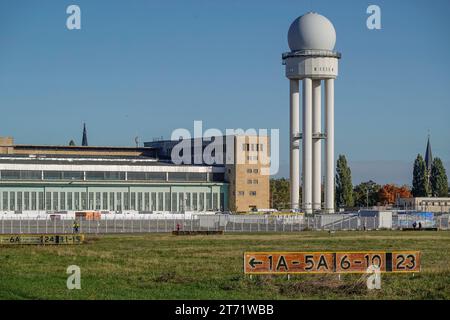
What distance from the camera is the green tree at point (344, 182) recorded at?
584ft

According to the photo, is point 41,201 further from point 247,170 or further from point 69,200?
point 247,170

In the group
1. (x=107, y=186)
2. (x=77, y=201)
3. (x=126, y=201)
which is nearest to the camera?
(x=77, y=201)

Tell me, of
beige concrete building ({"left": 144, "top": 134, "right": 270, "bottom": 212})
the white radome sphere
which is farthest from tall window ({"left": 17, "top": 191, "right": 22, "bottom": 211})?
the white radome sphere

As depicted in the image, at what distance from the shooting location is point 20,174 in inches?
5463

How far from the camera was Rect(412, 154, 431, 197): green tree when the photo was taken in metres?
195

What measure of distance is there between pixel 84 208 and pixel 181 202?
1556 cm

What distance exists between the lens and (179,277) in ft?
146

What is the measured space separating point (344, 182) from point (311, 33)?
2022 inches

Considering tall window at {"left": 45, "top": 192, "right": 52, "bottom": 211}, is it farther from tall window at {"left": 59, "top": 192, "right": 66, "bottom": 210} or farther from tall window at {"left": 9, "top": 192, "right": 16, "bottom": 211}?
tall window at {"left": 9, "top": 192, "right": 16, "bottom": 211}

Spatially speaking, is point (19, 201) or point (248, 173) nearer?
point (19, 201)

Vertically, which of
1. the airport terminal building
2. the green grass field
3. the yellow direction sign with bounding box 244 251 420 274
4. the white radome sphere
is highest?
the white radome sphere

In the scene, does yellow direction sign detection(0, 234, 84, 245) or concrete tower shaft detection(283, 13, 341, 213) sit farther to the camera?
concrete tower shaft detection(283, 13, 341, 213)

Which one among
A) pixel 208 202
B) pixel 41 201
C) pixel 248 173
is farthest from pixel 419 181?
pixel 41 201

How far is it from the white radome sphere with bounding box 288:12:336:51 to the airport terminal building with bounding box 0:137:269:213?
2419 centimetres
